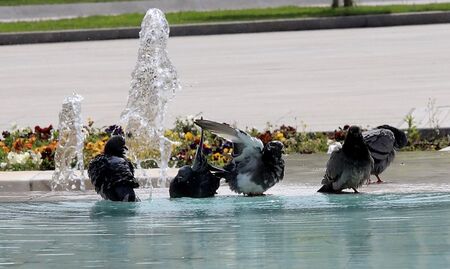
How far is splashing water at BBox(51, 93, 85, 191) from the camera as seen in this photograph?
1025 cm

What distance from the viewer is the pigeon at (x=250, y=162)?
356 inches

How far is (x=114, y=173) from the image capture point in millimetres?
8977

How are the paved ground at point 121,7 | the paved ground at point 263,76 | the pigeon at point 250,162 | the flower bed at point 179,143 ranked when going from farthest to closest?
the paved ground at point 121,7 < the paved ground at point 263,76 < the flower bed at point 179,143 < the pigeon at point 250,162

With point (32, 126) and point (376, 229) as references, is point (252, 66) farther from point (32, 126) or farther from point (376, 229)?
point (376, 229)

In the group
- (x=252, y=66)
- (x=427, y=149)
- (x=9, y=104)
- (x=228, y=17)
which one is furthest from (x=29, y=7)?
(x=427, y=149)

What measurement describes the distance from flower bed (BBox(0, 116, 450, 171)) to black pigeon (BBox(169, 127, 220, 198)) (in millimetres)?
1457

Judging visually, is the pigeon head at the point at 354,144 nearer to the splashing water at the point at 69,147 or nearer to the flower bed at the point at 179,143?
the flower bed at the point at 179,143

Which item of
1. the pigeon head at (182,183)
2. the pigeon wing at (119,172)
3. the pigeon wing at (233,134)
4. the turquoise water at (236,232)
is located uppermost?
the pigeon wing at (233,134)

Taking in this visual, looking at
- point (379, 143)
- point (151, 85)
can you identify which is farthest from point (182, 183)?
point (379, 143)

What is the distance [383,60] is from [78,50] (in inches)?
304

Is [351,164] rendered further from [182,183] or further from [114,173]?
[114,173]

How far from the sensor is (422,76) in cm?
1778

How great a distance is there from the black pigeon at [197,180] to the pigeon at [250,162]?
10 centimetres

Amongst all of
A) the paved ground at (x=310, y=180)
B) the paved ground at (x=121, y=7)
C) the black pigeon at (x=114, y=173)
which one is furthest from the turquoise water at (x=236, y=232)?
the paved ground at (x=121, y=7)
